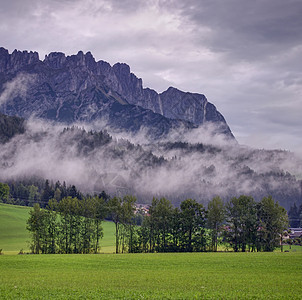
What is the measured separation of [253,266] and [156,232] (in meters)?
50.2

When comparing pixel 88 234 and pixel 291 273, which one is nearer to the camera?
pixel 291 273

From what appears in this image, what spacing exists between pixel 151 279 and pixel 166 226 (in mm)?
61417

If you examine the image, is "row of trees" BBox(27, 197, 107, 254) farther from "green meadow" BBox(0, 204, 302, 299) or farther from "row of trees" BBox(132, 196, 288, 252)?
"green meadow" BBox(0, 204, 302, 299)

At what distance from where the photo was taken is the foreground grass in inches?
1421

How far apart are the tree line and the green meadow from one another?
3090 cm

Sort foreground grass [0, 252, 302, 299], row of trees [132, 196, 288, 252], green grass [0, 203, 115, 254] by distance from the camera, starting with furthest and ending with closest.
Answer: green grass [0, 203, 115, 254], row of trees [132, 196, 288, 252], foreground grass [0, 252, 302, 299]

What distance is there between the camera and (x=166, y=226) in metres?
108

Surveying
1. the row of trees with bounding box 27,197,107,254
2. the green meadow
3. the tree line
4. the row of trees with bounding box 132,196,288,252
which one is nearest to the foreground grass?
the green meadow

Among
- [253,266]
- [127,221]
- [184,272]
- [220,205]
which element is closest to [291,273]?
[253,266]

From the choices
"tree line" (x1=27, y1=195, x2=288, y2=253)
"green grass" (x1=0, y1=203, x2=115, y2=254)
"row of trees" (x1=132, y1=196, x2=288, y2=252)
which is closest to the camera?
"tree line" (x1=27, y1=195, x2=288, y2=253)

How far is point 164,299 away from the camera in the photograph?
33.8 meters

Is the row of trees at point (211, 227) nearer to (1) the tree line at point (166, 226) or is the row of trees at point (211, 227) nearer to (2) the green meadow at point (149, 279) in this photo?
(1) the tree line at point (166, 226)

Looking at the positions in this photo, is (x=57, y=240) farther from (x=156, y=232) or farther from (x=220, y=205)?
(x=220, y=205)

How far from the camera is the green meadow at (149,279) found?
118 feet
